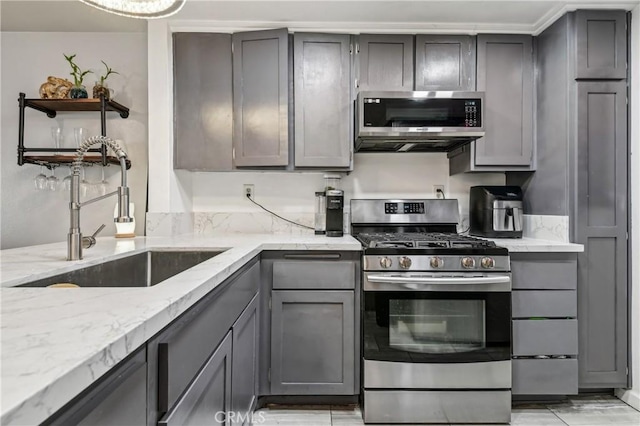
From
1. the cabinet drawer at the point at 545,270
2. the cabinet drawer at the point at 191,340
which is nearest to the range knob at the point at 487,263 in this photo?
the cabinet drawer at the point at 545,270

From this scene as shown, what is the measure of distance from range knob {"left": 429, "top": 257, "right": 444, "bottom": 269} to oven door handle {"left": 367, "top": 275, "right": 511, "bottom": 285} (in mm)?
61

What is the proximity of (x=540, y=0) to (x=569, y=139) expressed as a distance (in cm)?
80

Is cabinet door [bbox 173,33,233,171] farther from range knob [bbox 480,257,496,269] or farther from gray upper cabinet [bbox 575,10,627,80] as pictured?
gray upper cabinet [bbox 575,10,627,80]

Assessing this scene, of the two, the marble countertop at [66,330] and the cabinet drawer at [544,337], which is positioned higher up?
the marble countertop at [66,330]

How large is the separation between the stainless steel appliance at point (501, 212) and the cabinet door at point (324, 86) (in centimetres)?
95

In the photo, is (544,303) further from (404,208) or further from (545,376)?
(404,208)

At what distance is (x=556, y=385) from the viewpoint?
192 centimetres

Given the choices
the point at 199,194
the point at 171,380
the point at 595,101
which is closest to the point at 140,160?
the point at 199,194

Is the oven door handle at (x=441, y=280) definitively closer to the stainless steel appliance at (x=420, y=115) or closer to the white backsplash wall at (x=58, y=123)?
the stainless steel appliance at (x=420, y=115)

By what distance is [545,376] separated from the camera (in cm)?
193

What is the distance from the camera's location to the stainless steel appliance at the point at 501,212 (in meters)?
2.22

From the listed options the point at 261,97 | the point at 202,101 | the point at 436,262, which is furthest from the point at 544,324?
the point at 202,101

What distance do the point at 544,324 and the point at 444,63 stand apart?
1660 mm

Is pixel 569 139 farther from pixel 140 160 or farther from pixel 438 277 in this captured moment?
pixel 140 160
